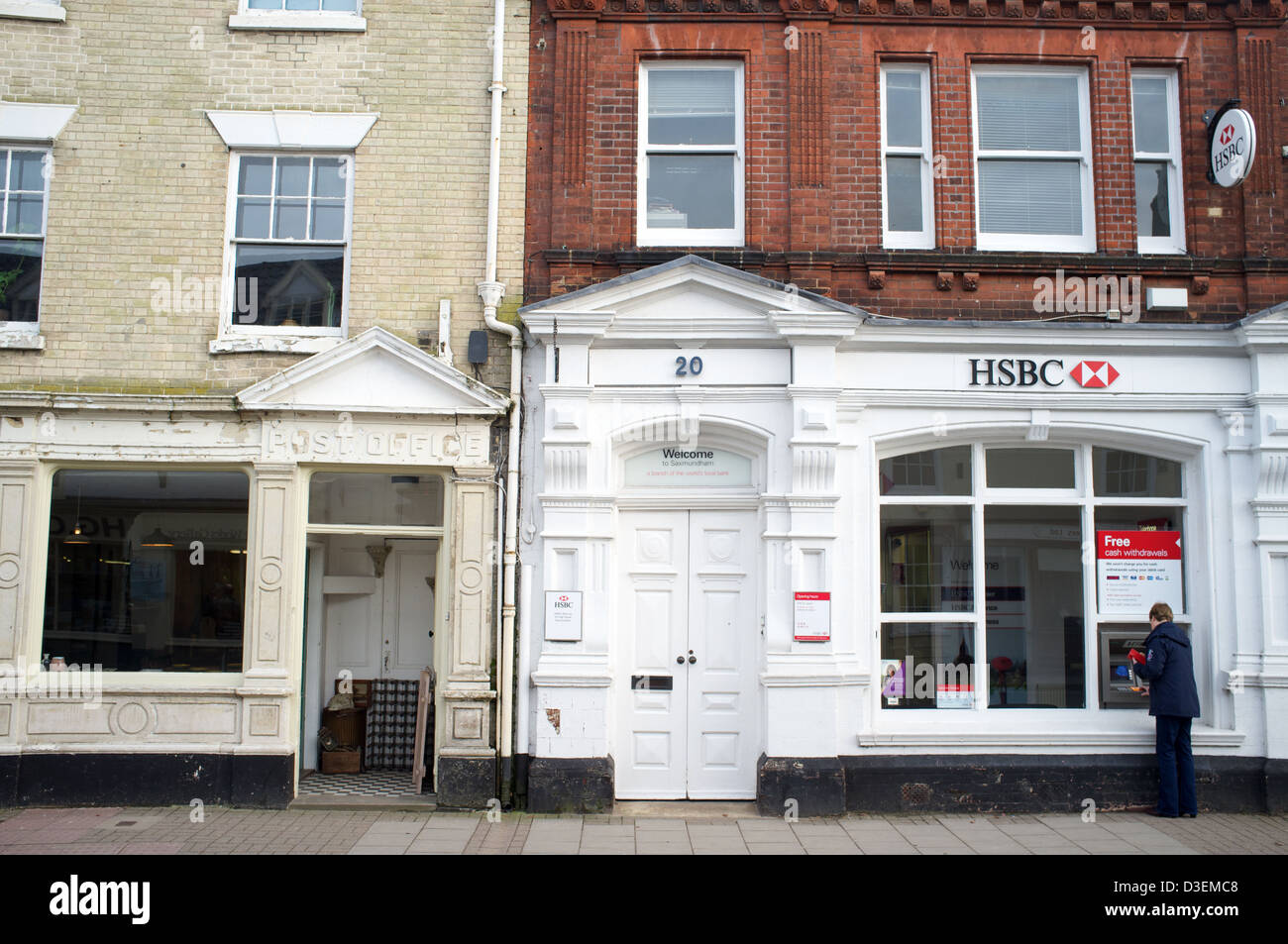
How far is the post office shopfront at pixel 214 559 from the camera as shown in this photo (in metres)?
9.14

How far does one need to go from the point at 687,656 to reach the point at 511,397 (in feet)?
9.17

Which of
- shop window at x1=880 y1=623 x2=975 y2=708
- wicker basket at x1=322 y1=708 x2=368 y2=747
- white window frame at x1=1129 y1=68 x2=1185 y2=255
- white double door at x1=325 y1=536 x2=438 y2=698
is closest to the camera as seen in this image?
shop window at x1=880 y1=623 x2=975 y2=708

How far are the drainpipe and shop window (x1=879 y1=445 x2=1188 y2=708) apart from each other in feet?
10.9

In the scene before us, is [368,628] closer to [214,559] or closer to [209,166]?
[214,559]

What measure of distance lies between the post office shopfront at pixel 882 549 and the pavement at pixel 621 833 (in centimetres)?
31

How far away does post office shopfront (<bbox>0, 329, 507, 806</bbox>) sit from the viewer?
360 inches

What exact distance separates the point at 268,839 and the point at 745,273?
6.09 metres

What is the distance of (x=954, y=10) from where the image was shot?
9.98m

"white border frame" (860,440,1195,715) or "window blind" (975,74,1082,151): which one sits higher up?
"window blind" (975,74,1082,151)

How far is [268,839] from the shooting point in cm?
820

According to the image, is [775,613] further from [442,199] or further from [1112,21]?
[1112,21]

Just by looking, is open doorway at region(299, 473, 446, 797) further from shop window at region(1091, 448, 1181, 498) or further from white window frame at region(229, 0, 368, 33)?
shop window at region(1091, 448, 1181, 498)

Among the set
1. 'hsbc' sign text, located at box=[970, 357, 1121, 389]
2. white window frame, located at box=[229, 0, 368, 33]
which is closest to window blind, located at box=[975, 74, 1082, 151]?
'hsbc' sign text, located at box=[970, 357, 1121, 389]

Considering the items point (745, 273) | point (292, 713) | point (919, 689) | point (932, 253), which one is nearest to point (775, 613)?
point (919, 689)
